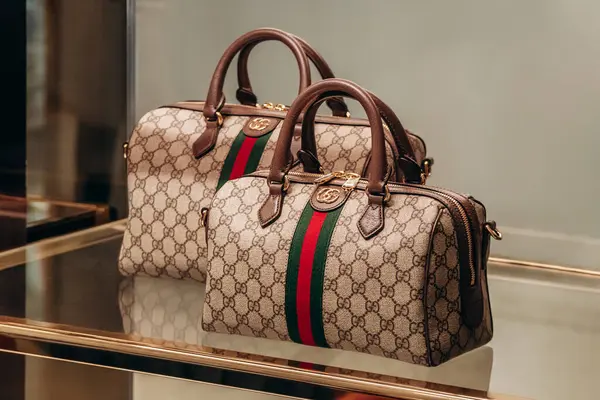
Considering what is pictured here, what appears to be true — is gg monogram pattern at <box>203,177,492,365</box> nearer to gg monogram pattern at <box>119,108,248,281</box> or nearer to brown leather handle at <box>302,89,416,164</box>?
brown leather handle at <box>302,89,416,164</box>

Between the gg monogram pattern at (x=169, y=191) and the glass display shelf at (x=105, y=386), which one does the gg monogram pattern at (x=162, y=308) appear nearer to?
the gg monogram pattern at (x=169, y=191)

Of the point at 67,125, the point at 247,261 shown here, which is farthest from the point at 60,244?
the point at 247,261

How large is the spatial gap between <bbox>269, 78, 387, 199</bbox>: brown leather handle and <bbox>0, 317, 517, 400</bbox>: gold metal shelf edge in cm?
21

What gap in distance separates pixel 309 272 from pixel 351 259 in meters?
0.06

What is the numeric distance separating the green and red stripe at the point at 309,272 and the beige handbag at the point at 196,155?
22 centimetres

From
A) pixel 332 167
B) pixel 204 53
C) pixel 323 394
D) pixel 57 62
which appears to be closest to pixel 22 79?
pixel 57 62

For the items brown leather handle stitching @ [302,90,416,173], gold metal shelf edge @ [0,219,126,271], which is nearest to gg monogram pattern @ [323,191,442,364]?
brown leather handle stitching @ [302,90,416,173]

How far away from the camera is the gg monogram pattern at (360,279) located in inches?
40.1

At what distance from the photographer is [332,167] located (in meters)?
1.28

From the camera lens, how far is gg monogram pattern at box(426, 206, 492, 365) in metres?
1.02

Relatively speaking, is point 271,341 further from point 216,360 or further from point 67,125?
point 67,125

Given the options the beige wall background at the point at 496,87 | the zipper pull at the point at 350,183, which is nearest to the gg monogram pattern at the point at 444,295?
the zipper pull at the point at 350,183

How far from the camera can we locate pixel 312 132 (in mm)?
1187

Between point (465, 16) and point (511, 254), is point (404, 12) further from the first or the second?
point (511, 254)
